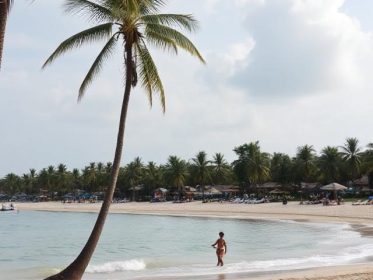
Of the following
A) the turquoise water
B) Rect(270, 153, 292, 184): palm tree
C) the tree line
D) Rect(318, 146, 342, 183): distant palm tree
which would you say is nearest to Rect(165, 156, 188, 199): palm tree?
the tree line

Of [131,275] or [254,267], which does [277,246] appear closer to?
[254,267]

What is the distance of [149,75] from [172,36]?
113cm

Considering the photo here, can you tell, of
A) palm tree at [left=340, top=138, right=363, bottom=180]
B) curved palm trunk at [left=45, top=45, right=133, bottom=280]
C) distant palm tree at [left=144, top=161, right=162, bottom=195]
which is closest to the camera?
curved palm trunk at [left=45, top=45, right=133, bottom=280]

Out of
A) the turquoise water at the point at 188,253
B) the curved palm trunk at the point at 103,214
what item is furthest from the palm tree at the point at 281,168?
the curved palm trunk at the point at 103,214

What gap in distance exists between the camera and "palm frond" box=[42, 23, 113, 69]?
39.1 feet

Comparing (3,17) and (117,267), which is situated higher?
(3,17)

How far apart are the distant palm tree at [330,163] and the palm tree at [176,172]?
31.4m

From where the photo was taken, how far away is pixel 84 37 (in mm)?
12172

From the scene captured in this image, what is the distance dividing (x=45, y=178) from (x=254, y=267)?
151 metres

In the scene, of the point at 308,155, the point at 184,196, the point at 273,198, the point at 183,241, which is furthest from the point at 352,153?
the point at 183,241

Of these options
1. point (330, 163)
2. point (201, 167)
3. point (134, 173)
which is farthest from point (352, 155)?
point (134, 173)

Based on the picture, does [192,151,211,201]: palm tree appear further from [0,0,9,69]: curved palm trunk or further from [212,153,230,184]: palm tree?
[0,0,9,69]: curved palm trunk

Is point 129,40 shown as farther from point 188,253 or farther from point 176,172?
point 176,172

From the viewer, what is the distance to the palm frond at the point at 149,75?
40.3 ft
